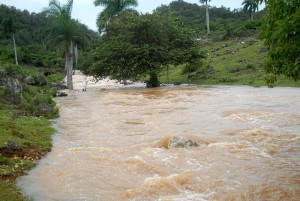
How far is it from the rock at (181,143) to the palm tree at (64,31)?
2793cm

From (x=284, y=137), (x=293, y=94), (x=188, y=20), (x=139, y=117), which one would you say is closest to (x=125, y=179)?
(x=284, y=137)

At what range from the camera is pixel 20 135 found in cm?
1197

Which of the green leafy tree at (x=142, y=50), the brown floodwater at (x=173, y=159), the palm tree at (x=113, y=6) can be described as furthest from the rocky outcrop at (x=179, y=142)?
the palm tree at (x=113, y=6)

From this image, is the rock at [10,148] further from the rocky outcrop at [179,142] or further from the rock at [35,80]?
the rock at [35,80]

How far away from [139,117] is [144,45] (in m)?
17.1

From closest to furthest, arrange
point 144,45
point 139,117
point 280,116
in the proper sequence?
point 280,116 < point 139,117 < point 144,45

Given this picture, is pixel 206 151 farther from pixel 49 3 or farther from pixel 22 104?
pixel 49 3

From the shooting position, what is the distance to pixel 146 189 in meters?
7.77

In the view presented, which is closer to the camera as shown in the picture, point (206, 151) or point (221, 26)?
point (206, 151)

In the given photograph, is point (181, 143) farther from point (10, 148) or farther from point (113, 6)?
point (113, 6)

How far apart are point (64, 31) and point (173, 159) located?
1150 inches

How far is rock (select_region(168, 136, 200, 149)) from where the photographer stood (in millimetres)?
10820

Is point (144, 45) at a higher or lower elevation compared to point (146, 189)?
higher

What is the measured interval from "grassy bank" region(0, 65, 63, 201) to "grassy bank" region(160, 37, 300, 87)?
1754 centimetres
